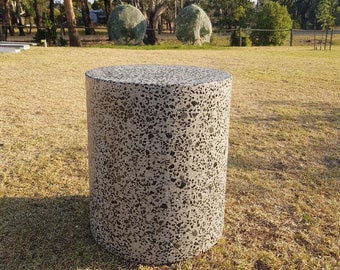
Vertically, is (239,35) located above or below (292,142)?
above

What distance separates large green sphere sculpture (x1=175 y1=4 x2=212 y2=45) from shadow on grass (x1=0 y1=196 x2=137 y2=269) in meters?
20.8

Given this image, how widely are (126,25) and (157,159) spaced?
20.6 m

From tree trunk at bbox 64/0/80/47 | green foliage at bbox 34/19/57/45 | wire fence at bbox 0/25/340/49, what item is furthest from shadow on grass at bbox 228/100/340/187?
wire fence at bbox 0/25/340/49

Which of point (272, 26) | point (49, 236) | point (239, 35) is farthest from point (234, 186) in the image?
point (272, 26)

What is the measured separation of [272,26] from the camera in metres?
29.5

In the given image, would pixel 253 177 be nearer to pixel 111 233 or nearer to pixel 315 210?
pixel 315 210

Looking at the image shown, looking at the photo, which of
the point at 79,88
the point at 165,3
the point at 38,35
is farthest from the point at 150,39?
the point at 79,88

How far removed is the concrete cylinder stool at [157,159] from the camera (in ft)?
6.95

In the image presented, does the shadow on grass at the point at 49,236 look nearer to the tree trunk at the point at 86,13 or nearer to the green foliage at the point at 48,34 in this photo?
the green foliage at the point at 48,34

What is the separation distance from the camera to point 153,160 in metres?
2.19

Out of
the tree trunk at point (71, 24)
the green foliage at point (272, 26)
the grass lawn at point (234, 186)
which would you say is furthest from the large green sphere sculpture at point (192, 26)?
the grass lawn at point (234, 186)

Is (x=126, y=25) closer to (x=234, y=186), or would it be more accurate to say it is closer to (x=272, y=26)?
(x=272, y=26)

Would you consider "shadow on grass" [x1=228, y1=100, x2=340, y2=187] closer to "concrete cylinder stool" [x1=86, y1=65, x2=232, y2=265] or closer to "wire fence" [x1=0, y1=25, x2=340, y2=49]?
"concrete cylinder stool" [x1=86, y1=65, x2=232, y2=265]

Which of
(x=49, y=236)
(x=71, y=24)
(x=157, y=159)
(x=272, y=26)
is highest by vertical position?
(x=272, y=26)
